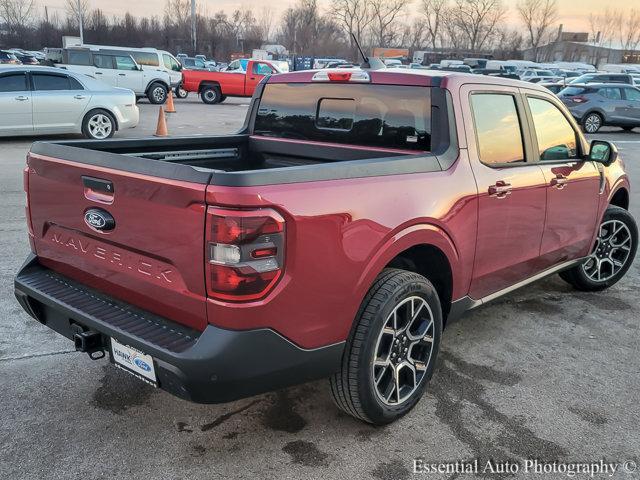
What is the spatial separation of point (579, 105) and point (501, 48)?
9384cm

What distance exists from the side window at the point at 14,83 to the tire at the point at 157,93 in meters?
11.8

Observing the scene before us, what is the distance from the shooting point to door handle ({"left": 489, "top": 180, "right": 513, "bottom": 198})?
3516mm

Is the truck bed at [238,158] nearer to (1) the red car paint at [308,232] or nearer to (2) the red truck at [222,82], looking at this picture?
(1) the red car paint at [308,232]

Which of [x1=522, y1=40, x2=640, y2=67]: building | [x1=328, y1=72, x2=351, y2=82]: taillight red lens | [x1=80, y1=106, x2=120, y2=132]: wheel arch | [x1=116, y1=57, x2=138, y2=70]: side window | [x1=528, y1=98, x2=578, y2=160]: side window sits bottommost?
[x1=80, y1=106, x2=120, y2=132]: wheel arch

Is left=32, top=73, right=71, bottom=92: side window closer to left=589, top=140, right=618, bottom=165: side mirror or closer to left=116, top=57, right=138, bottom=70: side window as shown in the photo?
left=589, top=140, right=618, bottom=165: side mirror

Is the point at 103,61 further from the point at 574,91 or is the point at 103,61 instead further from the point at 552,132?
the point at 552,132

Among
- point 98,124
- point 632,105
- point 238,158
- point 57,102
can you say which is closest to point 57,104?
point 57,102

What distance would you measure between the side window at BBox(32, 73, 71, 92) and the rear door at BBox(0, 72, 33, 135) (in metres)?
→ 0.19

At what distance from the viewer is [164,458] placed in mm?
2766

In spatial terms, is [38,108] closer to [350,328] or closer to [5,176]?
[5,176]

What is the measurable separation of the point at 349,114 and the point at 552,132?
1570mm

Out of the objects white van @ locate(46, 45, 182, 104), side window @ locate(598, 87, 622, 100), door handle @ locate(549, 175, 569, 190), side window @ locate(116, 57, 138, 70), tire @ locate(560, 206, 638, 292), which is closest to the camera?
door handle @ locate(549, 175, 569, 190)

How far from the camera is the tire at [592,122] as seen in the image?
19.9 meters

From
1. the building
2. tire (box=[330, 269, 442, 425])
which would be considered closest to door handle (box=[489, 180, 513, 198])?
tire (box=[330, 269, 442, 425])
